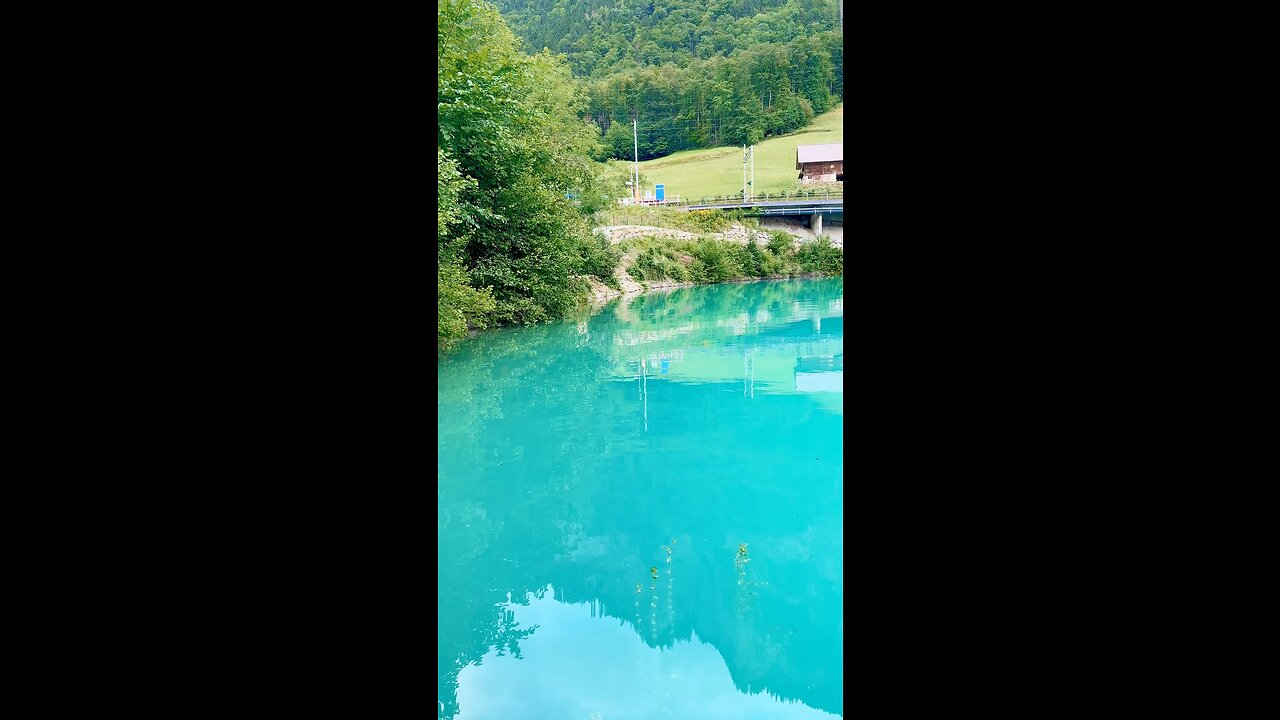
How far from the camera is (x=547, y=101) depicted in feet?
65.8

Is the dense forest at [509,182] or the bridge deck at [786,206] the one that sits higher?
the bridge deck at [786,206]

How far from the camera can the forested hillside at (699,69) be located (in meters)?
51.2

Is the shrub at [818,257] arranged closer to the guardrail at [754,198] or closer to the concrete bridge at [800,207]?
the concrete bridge at [800,207]

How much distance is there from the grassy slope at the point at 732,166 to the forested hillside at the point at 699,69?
1.03 meters

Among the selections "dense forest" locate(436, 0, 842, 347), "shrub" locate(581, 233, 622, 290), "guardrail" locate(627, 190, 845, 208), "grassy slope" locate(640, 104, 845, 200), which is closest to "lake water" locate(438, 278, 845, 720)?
"dense forest" locate(436, 0, 842, 347)

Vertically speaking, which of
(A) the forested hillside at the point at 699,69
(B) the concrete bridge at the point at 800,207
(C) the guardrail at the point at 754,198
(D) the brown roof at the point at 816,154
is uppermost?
(A) the forested hillside at the point at 699,69

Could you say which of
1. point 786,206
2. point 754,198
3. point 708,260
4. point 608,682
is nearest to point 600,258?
point 708,260

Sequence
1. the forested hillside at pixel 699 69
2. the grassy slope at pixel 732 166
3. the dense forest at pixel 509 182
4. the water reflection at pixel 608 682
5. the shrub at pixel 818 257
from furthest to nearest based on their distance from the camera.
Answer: the forested hillside at pixel 699 69, the grassy slope at pixel 732 166, the shrub at pixel 818 257, the dense forest at pixel 509 182, the water reflection at pixel 608 682

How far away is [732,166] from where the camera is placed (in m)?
48.1

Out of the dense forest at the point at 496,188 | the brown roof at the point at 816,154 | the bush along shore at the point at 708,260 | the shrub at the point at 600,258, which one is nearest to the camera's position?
the dense forest at the point at 496,188

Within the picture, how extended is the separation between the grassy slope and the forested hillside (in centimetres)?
103

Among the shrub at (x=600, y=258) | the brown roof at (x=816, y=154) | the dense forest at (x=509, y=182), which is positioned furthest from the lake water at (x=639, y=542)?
the brown roof at (x=816, y=154)

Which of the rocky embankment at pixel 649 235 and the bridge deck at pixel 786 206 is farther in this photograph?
the bridge deck at pixel 786 206
